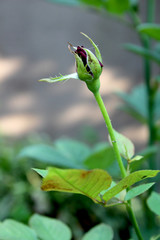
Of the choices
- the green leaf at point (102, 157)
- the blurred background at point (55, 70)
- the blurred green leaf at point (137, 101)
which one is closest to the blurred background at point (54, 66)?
the blurred background at point (55, 70)

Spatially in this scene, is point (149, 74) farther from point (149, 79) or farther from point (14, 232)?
point (14, 232)

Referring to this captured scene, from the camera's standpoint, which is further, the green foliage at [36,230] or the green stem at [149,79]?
the green stem at [149,79]

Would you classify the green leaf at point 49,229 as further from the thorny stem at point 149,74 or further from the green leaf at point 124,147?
the thorny stem at point 149,74

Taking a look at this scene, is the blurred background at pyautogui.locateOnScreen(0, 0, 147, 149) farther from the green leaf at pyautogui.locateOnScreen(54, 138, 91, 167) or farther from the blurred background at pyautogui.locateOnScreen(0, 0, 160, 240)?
the green leaf at pyautogui.locateOnScreen(54, 138, 91, 167)

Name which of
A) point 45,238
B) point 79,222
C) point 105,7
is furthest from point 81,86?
point 45,238

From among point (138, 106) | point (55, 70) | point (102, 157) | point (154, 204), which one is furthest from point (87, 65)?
point (55, 70)
